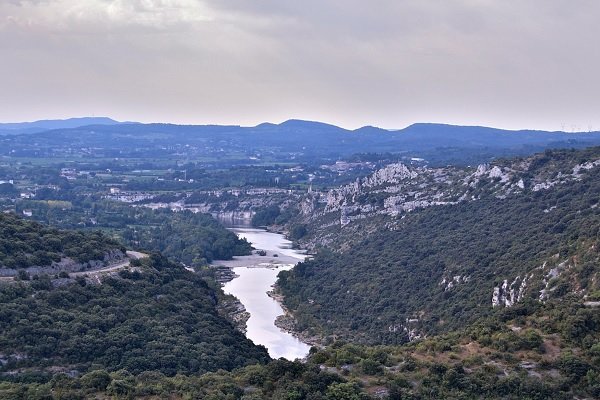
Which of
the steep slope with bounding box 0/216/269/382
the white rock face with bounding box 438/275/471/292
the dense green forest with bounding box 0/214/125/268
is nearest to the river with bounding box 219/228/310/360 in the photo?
the steep slope with bounding box 0/216/269/382

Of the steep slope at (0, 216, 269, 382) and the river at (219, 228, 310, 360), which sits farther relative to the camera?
the river at (219, 228, 310, 360)

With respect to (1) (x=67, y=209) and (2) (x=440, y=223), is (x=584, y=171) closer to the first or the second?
(2) (x=440, y=223)

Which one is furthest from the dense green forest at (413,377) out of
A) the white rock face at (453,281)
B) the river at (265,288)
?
the white rock face at (453,281)

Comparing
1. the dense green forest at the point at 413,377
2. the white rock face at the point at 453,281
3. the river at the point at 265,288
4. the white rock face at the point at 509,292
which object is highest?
the dense green forest at the point at 413,377

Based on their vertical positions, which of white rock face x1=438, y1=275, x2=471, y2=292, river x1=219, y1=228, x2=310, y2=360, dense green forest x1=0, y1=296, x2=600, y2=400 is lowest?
river x1=219, y1=228, x2=310, y2=360

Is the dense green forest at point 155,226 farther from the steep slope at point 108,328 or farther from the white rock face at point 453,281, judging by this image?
the white rock face at point 453,281

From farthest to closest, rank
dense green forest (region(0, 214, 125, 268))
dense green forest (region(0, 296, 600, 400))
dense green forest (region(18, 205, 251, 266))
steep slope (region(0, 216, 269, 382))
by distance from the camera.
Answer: dense green forest (region(18, 205, 251, 266)), dense green forest (region(0, 214, 125, 268)), steep slope (region(0, 216, 269, 382)), dense green forest (region(0, 296, 600, 400))

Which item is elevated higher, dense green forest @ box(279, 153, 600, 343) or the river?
dense green forest @ box(279, 153, 600, 343)

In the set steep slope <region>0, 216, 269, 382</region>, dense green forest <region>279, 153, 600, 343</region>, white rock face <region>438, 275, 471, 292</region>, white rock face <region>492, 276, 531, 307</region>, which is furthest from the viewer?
white rock face <region>438, 275, 471, 292</region>

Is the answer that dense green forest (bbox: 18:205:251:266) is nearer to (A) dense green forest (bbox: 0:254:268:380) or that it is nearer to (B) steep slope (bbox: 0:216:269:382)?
(B) steep slope (bbox: 0:216:269:382)
